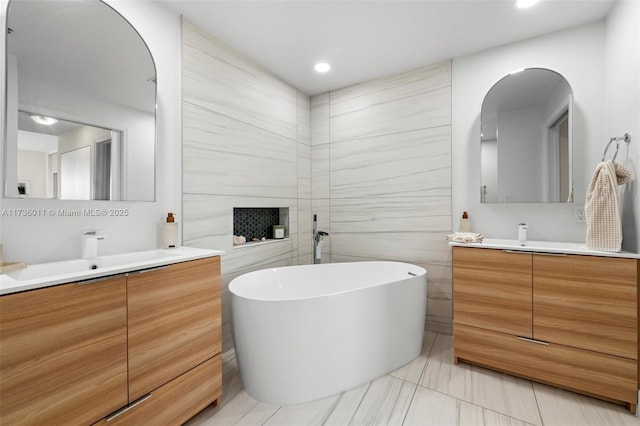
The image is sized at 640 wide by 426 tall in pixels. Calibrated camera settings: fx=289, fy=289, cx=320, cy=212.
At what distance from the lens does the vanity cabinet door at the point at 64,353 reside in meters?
0.90

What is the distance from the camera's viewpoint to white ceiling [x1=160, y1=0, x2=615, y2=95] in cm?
185

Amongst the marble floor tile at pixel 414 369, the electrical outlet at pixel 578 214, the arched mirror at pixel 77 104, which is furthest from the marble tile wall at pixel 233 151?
the electrical outlet at pixel 578 214

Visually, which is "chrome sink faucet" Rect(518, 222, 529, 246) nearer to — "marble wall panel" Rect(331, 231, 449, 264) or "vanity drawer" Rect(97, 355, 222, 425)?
"marble wall panel" Rect(331, 231, 449, 264)

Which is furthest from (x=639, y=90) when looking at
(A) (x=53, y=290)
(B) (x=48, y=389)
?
(B) (x=48, y=389)

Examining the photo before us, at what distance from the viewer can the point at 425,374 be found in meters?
1.96

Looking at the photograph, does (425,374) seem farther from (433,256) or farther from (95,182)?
(95,182)

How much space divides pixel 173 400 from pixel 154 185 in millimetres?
1169

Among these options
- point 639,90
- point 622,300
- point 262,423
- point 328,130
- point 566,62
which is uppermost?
point 566,62

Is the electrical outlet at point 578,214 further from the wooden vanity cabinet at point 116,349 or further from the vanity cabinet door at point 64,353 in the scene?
the vanity cabinet door at point 64,353

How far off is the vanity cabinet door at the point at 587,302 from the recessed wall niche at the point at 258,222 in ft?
6.87

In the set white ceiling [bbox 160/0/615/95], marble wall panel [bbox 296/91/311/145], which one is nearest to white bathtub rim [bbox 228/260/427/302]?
marble wall panel [bbox 296/91/311/145]

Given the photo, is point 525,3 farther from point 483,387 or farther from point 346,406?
point 346,406

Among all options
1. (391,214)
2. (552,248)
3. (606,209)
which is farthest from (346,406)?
(606,209)

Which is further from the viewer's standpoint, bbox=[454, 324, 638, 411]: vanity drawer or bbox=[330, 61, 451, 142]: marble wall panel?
bbox=[330, 61, 451, 142]: marble wall panel
